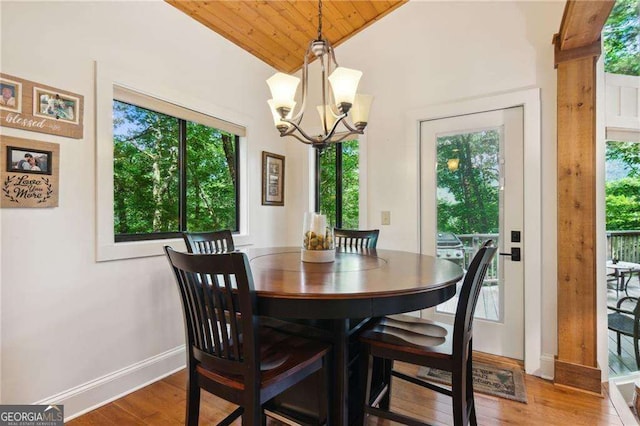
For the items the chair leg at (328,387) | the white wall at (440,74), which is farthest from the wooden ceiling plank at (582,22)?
the chair leg at (328,387)

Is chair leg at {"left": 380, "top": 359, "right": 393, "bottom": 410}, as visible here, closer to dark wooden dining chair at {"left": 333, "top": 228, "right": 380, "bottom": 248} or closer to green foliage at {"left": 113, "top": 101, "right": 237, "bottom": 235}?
dark wooden dining chair at {"left": 333, "top": 228, "right": 380, "bottom": 248}

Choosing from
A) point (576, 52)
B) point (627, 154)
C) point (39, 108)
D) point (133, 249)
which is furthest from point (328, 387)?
point (627, 154)

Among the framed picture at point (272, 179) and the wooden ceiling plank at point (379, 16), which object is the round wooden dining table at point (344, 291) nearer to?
the framed picture at point (272, 179)

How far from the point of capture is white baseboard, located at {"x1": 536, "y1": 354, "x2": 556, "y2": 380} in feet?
7.29

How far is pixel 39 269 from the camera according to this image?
1.67 m

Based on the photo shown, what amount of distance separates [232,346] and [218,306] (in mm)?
184

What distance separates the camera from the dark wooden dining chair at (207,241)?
200 cm

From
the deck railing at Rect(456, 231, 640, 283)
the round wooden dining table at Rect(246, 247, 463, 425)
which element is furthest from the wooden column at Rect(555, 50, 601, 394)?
the round wooden dining table at Rect(246, 247, 463, 425)

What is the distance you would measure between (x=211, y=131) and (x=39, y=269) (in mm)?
1662

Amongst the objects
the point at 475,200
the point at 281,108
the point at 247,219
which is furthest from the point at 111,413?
the point at 475,200

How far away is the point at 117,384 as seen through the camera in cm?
199

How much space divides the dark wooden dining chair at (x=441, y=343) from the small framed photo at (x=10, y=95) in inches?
81.5

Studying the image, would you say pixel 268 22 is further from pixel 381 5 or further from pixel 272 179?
pixel 272 179

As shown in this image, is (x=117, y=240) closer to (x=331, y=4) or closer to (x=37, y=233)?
(x=37, y=233)
